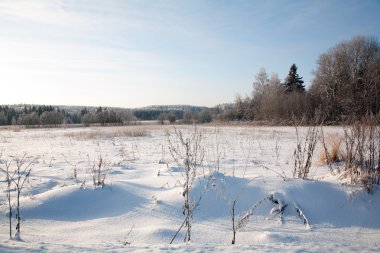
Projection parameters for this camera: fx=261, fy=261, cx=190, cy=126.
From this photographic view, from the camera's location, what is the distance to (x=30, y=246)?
2684 millimetres

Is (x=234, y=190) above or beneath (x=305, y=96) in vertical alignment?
beneath

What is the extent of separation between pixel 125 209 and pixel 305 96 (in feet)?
111

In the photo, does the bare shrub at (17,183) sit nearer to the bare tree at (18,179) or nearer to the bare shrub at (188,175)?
the bare tree at (18,179)

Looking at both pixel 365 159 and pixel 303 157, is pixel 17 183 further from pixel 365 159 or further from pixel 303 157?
pixel 365 159

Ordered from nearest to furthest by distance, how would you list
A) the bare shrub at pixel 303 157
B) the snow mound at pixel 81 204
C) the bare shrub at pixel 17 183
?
the bare shrub at pixel 17 183, the snow mound at pixel 81 204, the bare shrub at pixel 303 157

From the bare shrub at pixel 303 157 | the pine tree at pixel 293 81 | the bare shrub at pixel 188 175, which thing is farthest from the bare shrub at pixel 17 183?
the pine tree at pixel 293 81

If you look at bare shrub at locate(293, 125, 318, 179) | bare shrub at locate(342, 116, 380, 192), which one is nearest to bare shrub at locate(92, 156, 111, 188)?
→ bare shrub at locate(293, 125, 318, 179)

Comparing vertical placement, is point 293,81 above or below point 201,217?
above

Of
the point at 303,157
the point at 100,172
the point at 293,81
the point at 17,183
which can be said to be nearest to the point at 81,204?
the point at 17,183

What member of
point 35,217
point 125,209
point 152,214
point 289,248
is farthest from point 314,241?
point 35,217

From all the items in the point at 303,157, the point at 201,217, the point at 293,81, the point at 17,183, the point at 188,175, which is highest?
the point at 293,81

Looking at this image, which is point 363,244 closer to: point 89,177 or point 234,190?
point 234,190

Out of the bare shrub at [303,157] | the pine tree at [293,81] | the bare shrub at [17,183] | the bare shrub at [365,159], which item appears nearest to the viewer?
the bare shrub at [17,183]

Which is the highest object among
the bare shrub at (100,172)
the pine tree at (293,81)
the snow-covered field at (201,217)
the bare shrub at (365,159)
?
the pine tree at (293,81)
